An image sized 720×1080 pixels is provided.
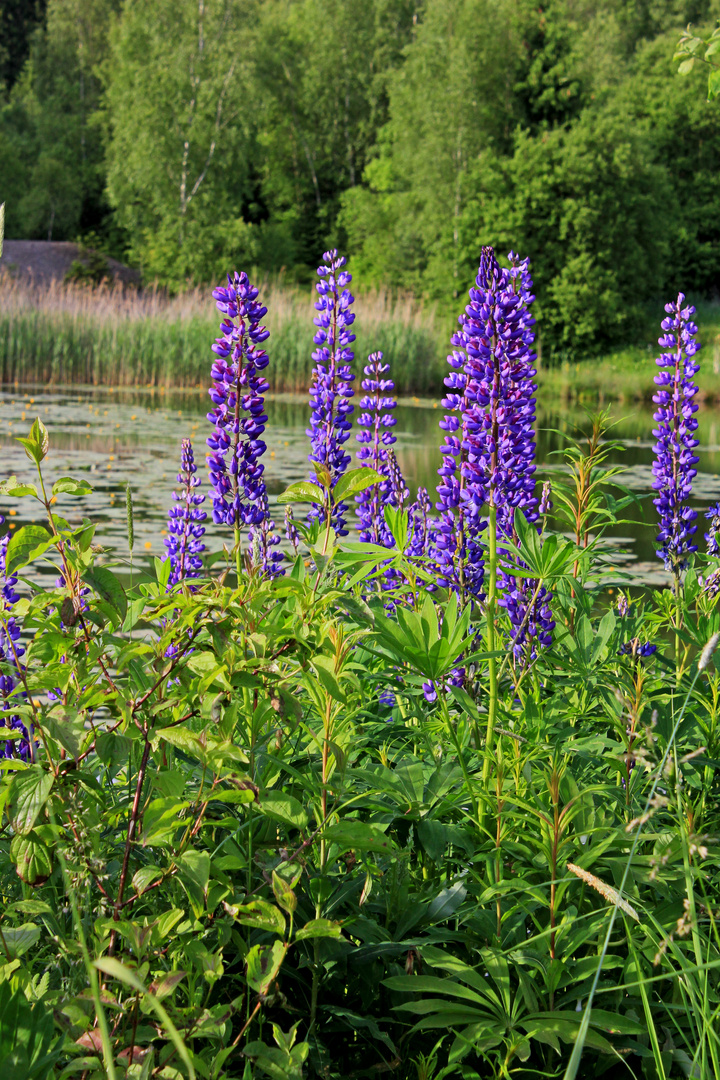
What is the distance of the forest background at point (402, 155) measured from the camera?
3472 centimetres

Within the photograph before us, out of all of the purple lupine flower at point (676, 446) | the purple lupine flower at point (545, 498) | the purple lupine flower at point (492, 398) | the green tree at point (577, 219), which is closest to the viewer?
the purple lupine flower at point (492, 398)

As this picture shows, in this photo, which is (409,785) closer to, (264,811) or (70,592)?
(264,811)

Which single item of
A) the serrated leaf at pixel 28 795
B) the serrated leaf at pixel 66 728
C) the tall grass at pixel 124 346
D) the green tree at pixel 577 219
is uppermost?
the green tree at pixel 577 219

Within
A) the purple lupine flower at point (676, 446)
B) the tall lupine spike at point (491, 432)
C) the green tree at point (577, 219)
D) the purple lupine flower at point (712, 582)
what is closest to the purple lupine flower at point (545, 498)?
the tall lupine spike at point (491, 432)

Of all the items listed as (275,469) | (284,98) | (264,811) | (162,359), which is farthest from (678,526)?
(284,98)

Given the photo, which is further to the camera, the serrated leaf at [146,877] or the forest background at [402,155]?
the forest background at [402,155]

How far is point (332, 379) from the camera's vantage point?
10.1 feet

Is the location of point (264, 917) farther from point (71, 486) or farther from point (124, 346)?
point (124, 346)

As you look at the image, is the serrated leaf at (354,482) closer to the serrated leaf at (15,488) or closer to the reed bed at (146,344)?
the serrated leaf at (15,488)

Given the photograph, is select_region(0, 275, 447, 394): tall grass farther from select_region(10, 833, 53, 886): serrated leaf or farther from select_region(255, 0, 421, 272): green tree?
select_region(255, 0, 421, 272): green tree

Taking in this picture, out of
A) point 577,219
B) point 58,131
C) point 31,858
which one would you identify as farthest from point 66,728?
point 58,131

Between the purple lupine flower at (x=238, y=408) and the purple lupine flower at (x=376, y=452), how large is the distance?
0.75 m

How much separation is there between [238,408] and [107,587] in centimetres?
115

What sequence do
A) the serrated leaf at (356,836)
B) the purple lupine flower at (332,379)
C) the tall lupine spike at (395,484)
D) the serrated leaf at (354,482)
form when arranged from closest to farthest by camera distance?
the serrated leaf at (356,836) < the serrated leaf at (354,482) < the purple lupine flower at (332,379) < the tall lupine spike at (395,484)
